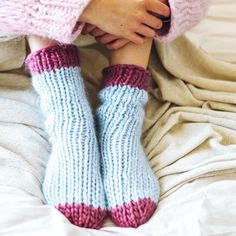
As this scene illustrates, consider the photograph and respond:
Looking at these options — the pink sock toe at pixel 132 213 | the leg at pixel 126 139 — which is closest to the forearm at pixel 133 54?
the leg at pixel 126 139

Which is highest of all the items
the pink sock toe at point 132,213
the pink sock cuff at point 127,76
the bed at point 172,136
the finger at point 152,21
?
the finger at point 152,21

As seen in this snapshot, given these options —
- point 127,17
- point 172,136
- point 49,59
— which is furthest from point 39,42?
point 172,136

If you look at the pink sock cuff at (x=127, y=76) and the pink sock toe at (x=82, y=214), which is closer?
the pink sock toe at (x=82, y=214)

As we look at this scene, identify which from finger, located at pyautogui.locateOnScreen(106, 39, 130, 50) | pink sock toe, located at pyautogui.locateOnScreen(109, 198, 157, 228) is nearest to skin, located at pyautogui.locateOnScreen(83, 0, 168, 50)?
finger, located at pyautogui.locateOnScreen(106, 39, 130, 50)

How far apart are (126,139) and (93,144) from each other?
54 millimetres

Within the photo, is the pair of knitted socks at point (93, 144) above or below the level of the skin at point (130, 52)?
below

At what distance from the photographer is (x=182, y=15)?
3.01 feet

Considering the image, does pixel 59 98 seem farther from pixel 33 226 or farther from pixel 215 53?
pixel 215 53

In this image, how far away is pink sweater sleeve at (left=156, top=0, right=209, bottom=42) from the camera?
900mm

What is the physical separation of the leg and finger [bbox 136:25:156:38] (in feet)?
0.06

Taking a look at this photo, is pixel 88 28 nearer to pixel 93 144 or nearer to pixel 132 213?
pixel 93 144

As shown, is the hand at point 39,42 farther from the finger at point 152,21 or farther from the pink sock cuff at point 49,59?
the finger at point 152,21

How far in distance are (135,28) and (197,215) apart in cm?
31

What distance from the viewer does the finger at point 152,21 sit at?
89 cm
